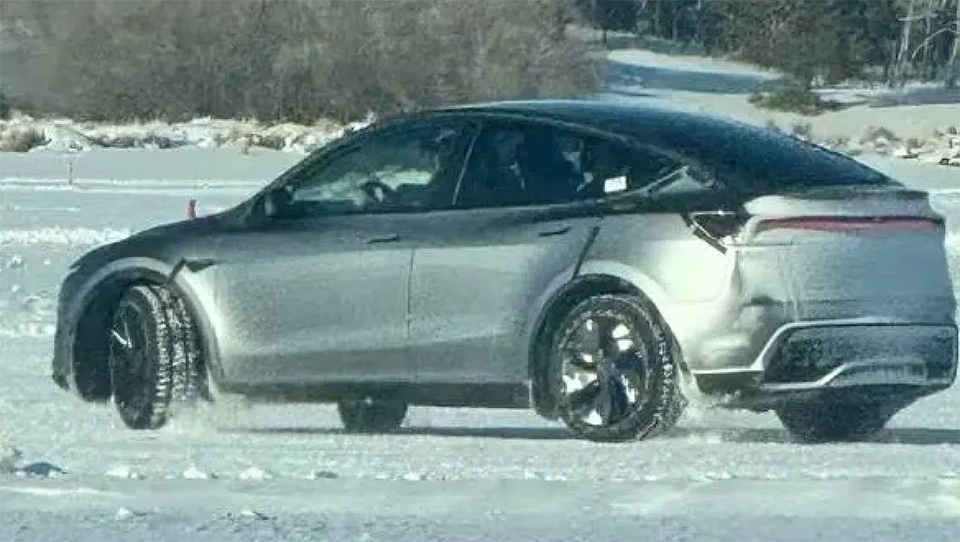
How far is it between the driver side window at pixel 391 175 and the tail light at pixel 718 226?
3.80ft

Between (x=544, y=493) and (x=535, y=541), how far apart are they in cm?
91

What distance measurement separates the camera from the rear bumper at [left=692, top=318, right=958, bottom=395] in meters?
9.58

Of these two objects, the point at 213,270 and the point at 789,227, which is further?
the point at 213,270

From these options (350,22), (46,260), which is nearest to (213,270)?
(46,260)

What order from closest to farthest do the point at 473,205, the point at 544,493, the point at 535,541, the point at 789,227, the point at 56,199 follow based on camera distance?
the point at 535,541 → the point at 544,493 → the point at 789,227 → the point at 473,205 → the point at 56,199

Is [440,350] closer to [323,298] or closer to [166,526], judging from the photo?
[323,298]

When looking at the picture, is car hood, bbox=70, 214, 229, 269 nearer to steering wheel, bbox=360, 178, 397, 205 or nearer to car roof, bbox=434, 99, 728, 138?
steering wheel, bbox=360, 178, 397, 205

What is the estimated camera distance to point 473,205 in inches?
403

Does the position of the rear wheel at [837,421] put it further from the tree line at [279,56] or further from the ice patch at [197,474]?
the tree line at [279,56]

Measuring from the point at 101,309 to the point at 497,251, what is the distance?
188cm

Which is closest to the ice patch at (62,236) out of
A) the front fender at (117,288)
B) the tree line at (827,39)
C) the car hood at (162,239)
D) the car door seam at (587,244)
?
the front fender at (117,288)

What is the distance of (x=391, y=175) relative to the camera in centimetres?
1055

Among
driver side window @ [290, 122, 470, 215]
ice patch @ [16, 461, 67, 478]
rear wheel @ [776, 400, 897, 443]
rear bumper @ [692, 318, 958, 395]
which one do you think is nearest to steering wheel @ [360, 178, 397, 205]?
driver side window @ [290, 122, 470, 215]

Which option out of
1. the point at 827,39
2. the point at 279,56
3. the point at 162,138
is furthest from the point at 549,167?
the point at 827,39
